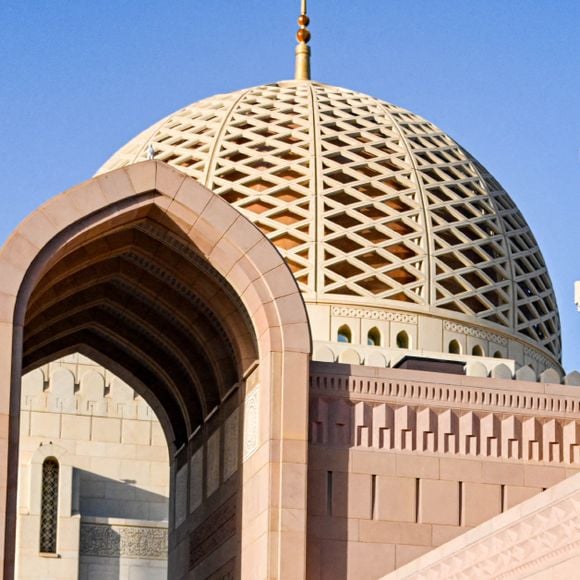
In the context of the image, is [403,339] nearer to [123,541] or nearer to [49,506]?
[123,541]

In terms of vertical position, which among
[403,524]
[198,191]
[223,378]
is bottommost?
[403,524]

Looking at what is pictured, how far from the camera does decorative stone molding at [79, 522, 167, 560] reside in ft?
99.7

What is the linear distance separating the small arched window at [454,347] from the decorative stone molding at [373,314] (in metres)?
0.60

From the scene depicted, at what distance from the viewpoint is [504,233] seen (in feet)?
84.7

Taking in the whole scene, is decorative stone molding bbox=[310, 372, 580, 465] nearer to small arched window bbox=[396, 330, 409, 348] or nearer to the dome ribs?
small arched window bbox=[396, 330, 409, 348]

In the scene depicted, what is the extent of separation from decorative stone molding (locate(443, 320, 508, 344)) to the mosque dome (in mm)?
22

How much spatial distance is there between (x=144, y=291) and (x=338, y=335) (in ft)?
12.1

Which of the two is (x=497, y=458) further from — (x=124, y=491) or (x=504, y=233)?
(x=124, y=491)

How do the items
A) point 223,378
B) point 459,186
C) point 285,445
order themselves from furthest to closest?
1. point 459,186
2. point 223,378
3. point 285,445

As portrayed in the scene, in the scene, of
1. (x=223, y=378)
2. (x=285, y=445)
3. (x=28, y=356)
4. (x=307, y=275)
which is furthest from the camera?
(x=307, y=275)

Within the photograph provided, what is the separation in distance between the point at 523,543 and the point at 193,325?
25.5 feet

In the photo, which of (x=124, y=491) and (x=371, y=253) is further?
(x=124, y=491)

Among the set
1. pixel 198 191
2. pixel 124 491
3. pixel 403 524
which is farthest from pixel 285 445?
pixel 124 491

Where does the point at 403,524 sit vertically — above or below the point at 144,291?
below
